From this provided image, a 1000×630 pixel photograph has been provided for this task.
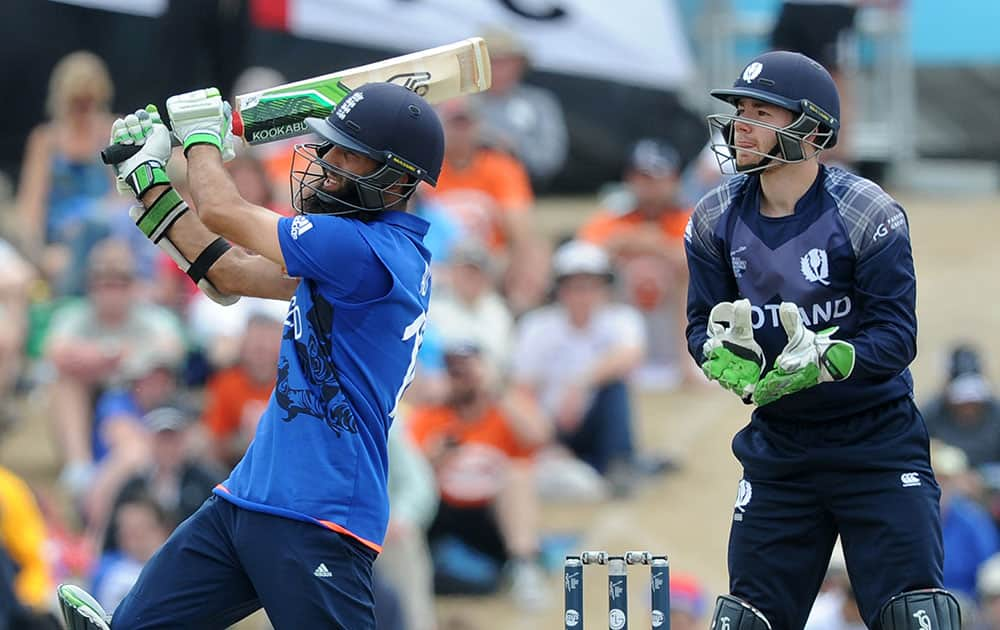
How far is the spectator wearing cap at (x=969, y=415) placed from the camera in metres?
11.3

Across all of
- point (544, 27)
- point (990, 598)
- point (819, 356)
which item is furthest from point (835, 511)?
point (544, 27)

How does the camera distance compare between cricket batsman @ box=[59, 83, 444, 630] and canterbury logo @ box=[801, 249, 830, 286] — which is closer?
cricket batsman @ box=[59, 83, 444, 630]

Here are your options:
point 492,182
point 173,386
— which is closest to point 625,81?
point 492,182

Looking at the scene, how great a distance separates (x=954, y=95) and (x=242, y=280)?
12067mm

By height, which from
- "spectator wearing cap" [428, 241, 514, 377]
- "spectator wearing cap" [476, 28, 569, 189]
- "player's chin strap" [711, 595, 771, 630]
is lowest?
"player's chin strap" [711, 595, 771, 630]

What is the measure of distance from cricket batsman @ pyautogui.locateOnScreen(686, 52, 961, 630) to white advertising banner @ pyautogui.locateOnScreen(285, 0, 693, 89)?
23.1ft

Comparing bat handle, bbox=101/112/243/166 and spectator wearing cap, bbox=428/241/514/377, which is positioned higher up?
bat handle, bbox=101/112/243/166

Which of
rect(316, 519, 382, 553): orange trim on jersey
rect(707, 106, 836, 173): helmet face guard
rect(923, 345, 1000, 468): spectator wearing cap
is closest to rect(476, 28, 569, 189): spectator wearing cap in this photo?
rect(923, 345, 1000, 468): spectator wearing cap

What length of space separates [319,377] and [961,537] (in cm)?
619

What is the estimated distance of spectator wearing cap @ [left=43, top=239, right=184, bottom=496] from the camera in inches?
416

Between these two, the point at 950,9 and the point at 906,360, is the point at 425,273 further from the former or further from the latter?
the point at 950,9

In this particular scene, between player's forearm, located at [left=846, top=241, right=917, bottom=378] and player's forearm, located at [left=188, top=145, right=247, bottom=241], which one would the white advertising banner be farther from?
player's forearm, located at [left=846, top=241, right=917, bottom=378]

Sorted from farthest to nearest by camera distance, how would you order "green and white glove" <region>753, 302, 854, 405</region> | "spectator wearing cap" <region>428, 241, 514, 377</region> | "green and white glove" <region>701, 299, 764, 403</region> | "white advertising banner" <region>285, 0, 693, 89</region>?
"white advertising banner" <region>285, 0, 693, 89</region> < "spectator wearing cap" <region>428, 241, 514, 377</region> < "green and white glove" <region>701, 299, 764, 403</region> < "green and white glove" <region>753, 302, 854, 405</region>

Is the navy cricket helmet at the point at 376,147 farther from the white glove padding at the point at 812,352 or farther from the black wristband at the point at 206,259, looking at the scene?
the white glove padding at the point at 812,352
